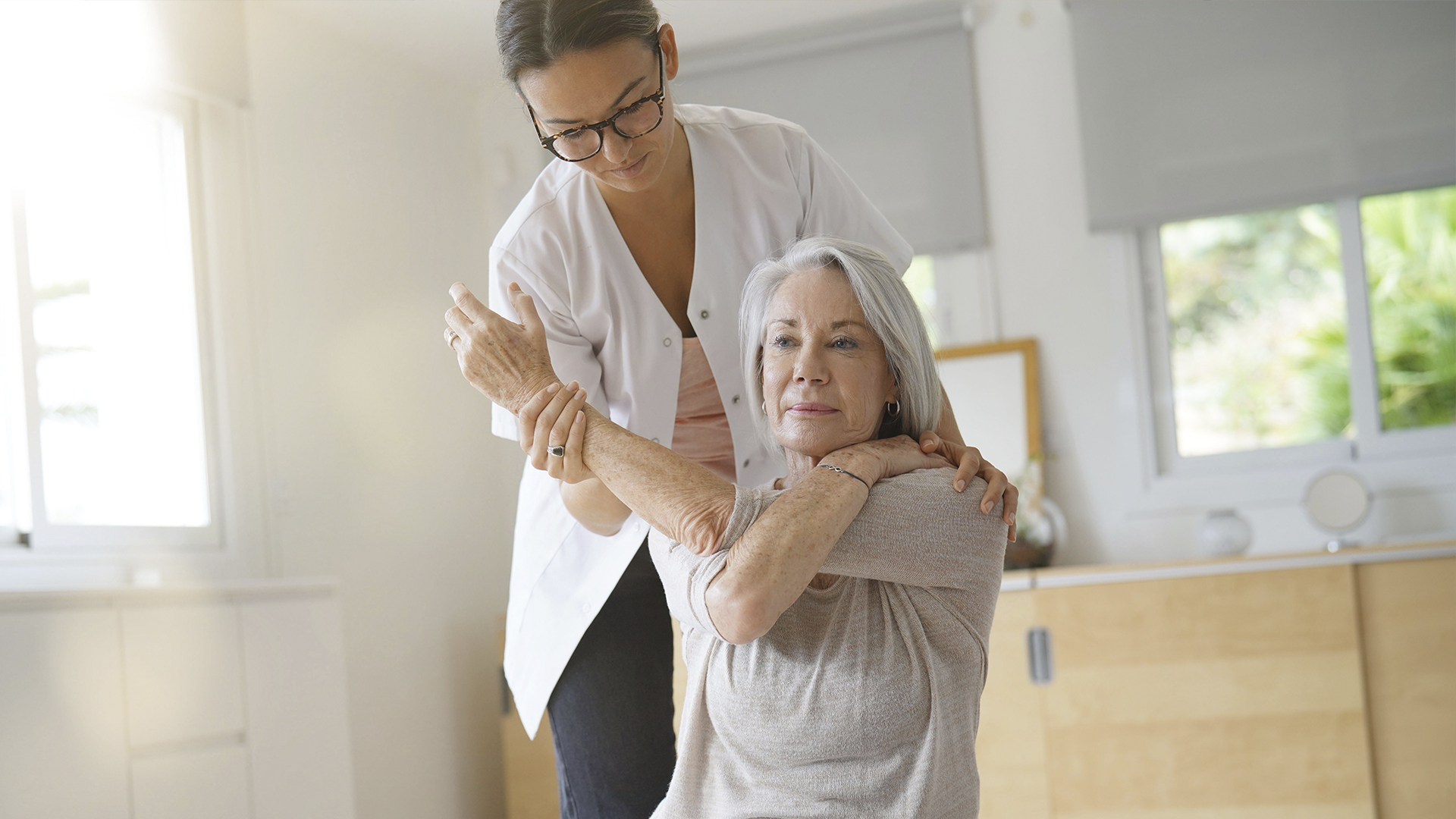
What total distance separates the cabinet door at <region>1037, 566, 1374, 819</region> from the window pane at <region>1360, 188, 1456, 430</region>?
38.2 inches

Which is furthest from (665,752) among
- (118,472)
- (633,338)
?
(118,472)

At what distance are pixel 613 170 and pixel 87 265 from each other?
2.27 meters

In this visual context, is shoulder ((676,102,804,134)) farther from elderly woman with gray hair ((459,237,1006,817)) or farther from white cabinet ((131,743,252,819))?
white cabinet ((131,743,252,819))

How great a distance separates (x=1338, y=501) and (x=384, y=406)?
3010mm

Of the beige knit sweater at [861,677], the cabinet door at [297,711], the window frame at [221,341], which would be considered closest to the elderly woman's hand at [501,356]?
the beige knit sweater at [861,677]

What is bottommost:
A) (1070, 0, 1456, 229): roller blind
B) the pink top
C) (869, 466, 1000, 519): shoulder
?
(869, 466, 1000, 519): shoulder

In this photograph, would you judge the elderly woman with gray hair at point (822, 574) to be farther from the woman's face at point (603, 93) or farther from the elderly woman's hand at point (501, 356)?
the woman's face at point (603, 93)

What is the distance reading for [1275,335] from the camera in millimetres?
4020

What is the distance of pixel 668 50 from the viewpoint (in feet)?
4.96

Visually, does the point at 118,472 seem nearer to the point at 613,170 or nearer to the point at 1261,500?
the point at 613,170

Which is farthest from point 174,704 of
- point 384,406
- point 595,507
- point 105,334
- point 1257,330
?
point 1257,330

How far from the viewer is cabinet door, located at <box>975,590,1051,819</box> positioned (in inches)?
130

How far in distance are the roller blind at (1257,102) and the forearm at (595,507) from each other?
2902 millimetres

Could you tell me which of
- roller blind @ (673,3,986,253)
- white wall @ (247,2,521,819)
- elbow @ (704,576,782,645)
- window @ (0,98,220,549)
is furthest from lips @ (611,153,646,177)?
roller blind @ (673,3,986,253)
